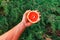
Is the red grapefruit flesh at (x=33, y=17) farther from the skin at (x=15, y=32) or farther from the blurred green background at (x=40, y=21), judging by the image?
the blurred green background at (x=40, y=21)

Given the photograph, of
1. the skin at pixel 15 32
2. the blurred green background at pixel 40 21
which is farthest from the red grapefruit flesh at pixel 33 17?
the blurred green background at pixel 40 21

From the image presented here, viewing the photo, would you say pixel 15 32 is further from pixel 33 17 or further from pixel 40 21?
pixel 40 21

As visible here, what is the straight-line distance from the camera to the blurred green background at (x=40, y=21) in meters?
2.53

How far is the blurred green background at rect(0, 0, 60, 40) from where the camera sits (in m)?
2.53

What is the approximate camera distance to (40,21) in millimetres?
2607

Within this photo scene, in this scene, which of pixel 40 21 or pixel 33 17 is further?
pixel 40 21

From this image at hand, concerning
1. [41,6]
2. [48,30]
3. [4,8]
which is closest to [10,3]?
[4,8]

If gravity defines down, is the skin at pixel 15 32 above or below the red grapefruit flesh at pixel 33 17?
below

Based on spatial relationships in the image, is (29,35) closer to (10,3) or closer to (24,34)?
(24,34)

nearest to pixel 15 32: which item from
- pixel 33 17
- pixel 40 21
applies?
pixel 33 17

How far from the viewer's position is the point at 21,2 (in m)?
2.74

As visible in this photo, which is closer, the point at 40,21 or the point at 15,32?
the point at 15,32

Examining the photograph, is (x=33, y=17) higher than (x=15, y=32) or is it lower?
higher

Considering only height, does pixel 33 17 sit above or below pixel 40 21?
above
